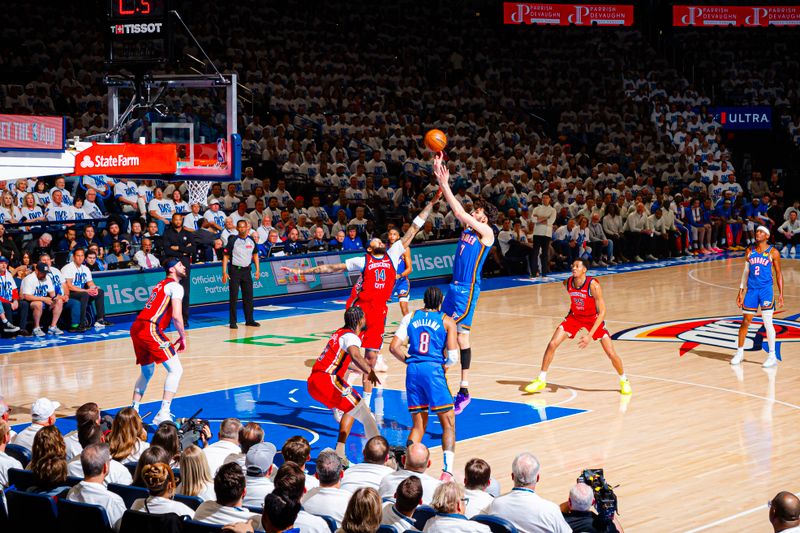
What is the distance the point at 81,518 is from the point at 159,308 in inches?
239

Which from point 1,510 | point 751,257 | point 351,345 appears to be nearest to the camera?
point 1,510

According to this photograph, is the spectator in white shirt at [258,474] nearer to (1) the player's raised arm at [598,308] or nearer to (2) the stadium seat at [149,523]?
(2) the stadium seat at [149,523]

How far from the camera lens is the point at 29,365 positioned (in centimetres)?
1673

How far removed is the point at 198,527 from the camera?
6.80 m

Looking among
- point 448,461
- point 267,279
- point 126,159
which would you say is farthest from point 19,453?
point 267,279

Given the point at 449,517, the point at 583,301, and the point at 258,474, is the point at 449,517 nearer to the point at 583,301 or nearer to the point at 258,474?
the point at 258,474

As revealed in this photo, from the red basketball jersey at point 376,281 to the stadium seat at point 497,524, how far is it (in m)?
7.86

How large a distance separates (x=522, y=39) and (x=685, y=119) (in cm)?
608

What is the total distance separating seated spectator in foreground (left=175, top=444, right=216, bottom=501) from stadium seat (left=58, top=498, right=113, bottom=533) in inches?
28.7

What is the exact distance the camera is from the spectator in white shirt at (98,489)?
742 centimetres

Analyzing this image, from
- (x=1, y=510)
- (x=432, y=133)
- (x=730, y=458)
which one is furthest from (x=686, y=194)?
(x=1, y=510)

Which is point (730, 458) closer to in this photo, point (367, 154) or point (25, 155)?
point (25, 155)

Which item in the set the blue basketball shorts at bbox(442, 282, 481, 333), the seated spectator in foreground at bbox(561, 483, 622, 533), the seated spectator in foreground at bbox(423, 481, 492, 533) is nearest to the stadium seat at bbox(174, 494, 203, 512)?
the seated spectator in foreground at bbox(423, 481, 492, 533)

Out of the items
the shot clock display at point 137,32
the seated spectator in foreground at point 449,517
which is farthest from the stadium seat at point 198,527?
the shot clock display at point 137,32
